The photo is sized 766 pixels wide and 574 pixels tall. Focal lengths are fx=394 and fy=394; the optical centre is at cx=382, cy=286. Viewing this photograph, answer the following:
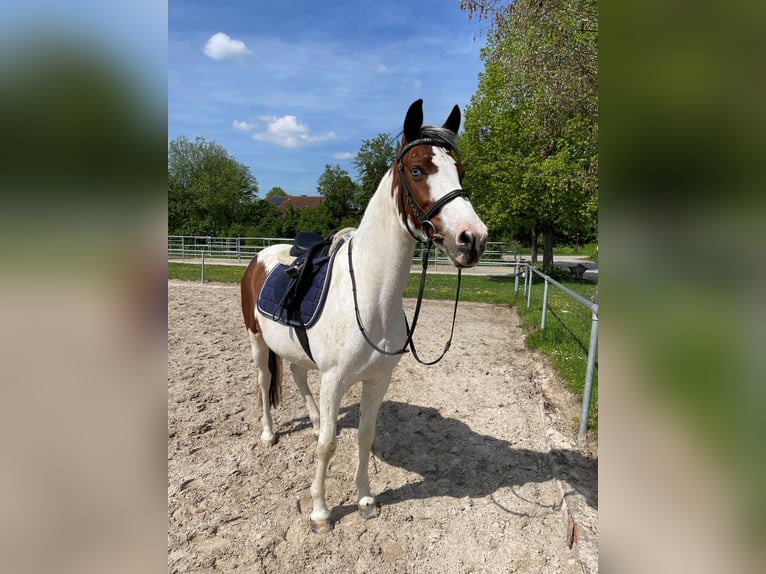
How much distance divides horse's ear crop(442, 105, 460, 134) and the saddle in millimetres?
1124

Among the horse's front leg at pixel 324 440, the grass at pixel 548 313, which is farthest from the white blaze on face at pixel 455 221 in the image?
the grass at pixel 548 313

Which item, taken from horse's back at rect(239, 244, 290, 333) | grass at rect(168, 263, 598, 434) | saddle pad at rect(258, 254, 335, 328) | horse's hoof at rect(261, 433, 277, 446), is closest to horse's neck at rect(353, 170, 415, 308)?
saddle pad at rect(258, 254, 335, 328)

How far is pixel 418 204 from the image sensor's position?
193 cm

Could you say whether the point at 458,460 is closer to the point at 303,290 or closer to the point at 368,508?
the point at 368,508

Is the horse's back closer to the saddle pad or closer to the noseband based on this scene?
the saddle pad

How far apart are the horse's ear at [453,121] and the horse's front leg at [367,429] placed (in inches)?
61.9

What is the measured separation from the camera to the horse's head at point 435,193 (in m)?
1.72

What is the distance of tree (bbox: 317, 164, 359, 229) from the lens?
31817mm

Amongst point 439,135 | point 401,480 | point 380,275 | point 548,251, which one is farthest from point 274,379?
point 548,251
